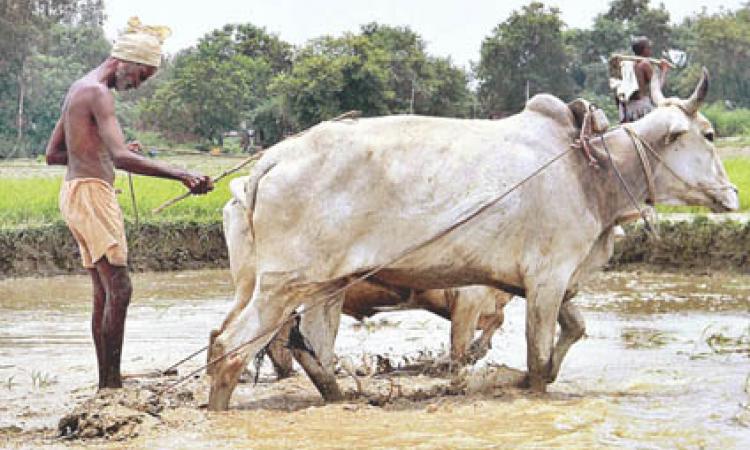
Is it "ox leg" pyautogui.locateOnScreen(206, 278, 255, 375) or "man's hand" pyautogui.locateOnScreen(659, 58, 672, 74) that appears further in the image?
"man's hand" pyautogui.locateOnScreen(659, 58, 672, 74)

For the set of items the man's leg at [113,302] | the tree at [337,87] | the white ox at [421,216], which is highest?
the tree at [337,87]

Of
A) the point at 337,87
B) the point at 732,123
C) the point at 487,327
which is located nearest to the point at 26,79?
the point at 337,87

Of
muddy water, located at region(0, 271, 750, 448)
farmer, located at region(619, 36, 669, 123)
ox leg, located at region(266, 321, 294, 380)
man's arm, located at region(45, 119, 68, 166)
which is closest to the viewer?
muddy water, located at region(0, 271, 750, 448)

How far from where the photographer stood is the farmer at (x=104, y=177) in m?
6.80

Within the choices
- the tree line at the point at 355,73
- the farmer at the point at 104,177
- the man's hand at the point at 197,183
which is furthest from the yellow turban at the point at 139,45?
the tree line at the point at 355,73

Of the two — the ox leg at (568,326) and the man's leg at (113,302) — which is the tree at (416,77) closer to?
the ox leg at (568,326)

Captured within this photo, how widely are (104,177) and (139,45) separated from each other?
2.48 feet

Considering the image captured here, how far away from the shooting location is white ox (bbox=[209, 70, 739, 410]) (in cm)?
689

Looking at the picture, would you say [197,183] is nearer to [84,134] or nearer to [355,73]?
[84,134]

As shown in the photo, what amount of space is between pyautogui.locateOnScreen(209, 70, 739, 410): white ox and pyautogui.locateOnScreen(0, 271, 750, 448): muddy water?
585mm

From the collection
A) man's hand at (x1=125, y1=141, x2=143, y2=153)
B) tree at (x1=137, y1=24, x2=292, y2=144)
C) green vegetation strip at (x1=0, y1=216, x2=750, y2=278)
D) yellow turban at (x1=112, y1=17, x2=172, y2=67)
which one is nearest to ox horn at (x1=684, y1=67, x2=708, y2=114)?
yellow turban at (x1=112, y1=17, x2=172, y2=67)

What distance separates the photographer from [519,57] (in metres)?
51.3

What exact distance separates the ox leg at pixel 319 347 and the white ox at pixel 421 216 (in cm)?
35

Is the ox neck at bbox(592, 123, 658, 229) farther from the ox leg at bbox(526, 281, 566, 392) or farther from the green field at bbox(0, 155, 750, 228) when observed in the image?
the green field at bbox(0, 155, 750, 228)
